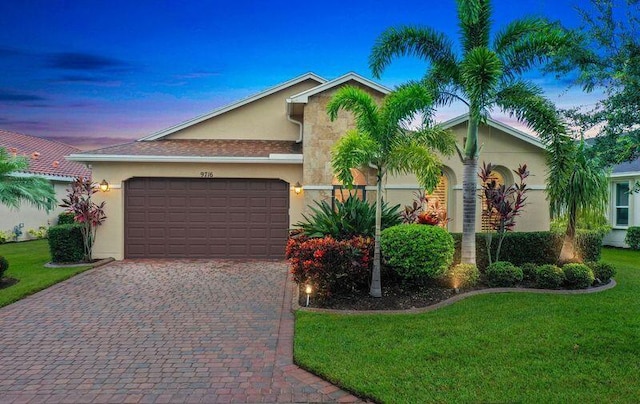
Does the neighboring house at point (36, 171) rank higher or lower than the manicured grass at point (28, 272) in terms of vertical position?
higher

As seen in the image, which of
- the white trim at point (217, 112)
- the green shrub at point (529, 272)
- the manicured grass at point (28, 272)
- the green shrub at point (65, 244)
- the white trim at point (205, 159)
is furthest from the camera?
the white trim at point (217, 112)

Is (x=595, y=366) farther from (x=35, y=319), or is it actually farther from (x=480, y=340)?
(x=35, y=319)

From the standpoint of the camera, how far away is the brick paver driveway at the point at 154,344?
4746 millimetres

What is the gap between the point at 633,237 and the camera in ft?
56.6

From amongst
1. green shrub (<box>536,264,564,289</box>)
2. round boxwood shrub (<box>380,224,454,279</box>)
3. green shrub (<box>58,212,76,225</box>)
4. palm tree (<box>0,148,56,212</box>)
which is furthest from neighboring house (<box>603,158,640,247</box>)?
green shrub (<box>58,212,76,225</box>)

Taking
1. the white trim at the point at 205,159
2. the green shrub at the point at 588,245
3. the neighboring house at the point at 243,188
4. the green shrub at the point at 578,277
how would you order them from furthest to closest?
the neighboring house at the point at 243,188 < the white trim at the point at 205,159 < the green shrub at the point at 588,245 < the green shrub at the point at 578,277

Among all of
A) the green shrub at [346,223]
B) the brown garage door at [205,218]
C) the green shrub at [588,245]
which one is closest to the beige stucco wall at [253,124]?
the brown garage door at [205,218]

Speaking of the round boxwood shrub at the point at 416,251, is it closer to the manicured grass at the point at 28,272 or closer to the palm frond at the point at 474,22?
the palm frond at the point at 474,22

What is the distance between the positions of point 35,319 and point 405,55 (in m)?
9.86

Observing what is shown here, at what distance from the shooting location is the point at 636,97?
179 inches

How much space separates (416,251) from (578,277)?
3.89 meters

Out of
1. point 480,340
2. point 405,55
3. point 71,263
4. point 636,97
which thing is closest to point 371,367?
point 480,340

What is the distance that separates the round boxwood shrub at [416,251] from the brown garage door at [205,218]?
599 centimetres

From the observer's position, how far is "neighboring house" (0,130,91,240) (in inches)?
750
